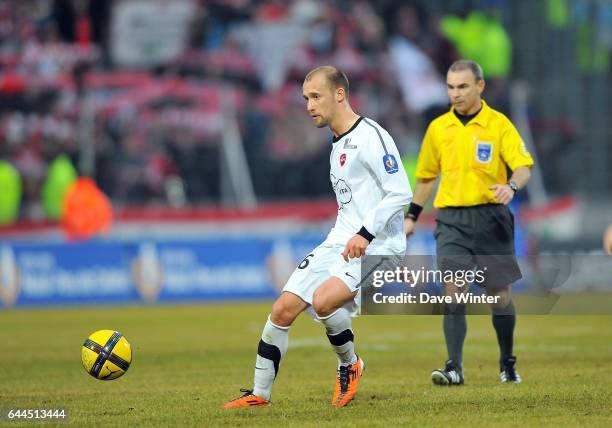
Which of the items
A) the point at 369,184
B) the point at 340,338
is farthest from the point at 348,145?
the point at 340,338

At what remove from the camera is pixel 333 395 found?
356 inches

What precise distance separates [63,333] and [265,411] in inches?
338

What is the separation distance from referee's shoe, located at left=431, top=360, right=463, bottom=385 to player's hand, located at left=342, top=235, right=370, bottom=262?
82.1 inches

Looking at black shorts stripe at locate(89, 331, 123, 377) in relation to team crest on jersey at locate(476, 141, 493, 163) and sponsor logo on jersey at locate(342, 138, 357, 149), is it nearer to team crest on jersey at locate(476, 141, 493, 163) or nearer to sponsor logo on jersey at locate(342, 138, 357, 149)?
sponsor logo on jersey at locate(342, 138, 357, 149)

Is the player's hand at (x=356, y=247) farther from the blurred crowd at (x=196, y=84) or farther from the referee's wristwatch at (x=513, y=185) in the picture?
the blurred crowd at (x=196, y=84)

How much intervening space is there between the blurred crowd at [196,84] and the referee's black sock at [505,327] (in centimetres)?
1913

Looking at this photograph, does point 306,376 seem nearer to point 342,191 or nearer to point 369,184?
point 342,191

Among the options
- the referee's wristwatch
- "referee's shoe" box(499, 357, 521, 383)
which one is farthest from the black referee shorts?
"referee's shoe" box(499, 357, 521, 383)

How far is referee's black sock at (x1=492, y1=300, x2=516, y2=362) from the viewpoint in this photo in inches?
391

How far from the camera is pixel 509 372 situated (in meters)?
9.93

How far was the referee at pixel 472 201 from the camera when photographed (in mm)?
9719

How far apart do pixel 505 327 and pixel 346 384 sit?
74.2 inches

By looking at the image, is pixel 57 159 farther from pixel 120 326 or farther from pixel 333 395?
pixel 333 395

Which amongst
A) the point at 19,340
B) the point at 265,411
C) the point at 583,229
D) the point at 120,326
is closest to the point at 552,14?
the point at 583,229
